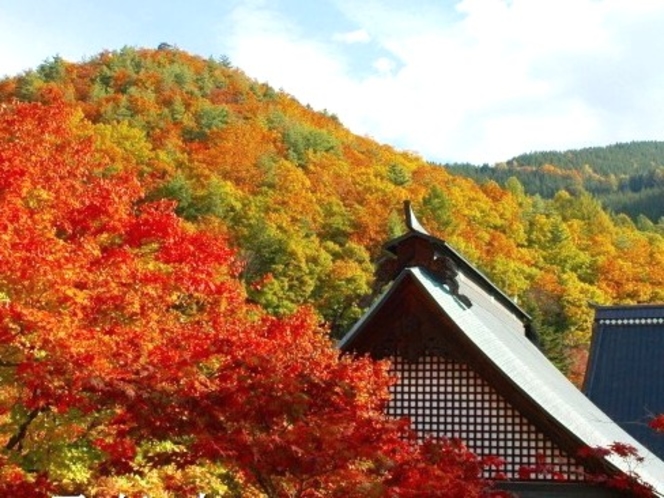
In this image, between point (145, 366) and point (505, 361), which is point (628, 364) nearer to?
point (505, 361)

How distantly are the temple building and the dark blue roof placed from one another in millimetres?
6011

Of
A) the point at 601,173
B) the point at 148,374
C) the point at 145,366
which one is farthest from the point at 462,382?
the point at 601,173

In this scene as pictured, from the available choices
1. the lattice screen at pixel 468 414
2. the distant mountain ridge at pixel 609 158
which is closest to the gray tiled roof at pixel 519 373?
the lattice screen at pixel 468 414

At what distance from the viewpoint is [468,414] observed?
10.9 m

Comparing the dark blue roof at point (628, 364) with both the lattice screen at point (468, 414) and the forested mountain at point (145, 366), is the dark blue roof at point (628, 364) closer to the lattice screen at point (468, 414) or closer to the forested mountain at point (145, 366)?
the forested mountain at point (145, 366)

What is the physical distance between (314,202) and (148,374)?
4490 centimetres

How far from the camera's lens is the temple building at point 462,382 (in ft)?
33.9

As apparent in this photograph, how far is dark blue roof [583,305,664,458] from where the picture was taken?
59.0 feet

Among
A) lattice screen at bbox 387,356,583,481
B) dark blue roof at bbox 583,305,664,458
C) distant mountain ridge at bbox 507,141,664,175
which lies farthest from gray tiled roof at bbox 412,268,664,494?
distant mountain ridge at bbox 507,141,664,175

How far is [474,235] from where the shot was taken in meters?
58.0

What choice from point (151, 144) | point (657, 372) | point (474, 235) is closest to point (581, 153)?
point (474, 235)

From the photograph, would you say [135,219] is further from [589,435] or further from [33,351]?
[589,435]

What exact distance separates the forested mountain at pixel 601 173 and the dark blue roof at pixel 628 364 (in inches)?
3376

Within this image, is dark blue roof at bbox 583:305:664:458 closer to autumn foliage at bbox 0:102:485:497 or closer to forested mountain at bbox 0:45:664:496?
forested mountain at bbox 0:45:664:496
